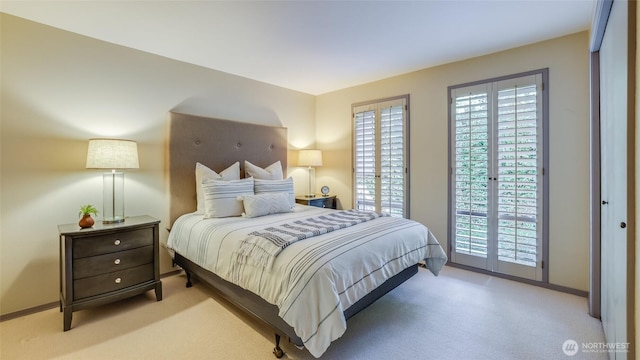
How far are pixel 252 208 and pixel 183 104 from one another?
1.56m

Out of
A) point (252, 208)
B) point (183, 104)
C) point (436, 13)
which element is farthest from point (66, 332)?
point (436, 13)

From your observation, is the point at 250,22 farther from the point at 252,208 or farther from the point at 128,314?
the point at 128,314

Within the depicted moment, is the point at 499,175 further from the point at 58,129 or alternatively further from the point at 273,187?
the point at 58,129

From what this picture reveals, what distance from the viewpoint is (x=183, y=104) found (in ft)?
11.0

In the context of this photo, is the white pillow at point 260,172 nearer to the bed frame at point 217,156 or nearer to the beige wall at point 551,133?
the bed frame at point 217,156

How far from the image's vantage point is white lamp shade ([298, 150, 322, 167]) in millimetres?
4500

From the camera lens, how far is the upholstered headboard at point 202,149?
323cm

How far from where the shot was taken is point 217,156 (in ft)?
11.7

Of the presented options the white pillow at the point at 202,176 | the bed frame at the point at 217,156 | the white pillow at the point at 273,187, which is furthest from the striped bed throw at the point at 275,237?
the white pillow at the point at 202,176

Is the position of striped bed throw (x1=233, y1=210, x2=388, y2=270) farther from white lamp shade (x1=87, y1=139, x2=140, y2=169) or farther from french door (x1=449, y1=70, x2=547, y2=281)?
french door (x1=449, y1=70, x2=547, y2=281)

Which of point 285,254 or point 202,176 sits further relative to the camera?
point 202,176

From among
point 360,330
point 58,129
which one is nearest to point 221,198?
point 58,129

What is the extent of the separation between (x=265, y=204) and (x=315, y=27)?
1821 millimetres

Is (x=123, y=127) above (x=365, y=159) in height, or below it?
above
